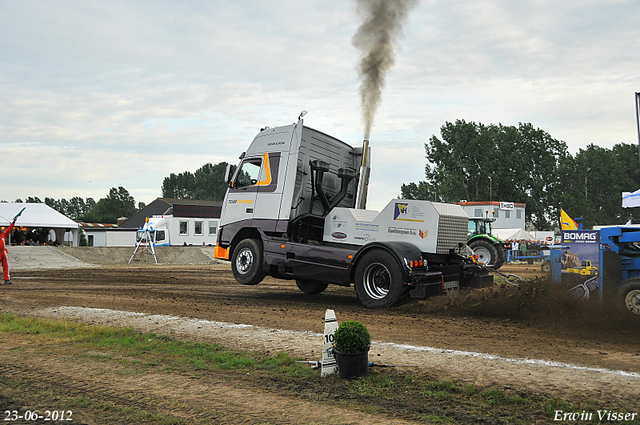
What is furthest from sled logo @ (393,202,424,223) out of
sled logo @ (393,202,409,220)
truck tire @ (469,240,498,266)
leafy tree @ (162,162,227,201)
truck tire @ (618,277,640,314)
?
leafy tree @ (162,162,227,201)

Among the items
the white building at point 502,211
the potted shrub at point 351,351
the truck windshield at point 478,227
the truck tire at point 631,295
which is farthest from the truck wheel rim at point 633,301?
the white building at point 502,211

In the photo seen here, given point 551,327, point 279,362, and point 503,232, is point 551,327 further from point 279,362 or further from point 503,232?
point 503,232

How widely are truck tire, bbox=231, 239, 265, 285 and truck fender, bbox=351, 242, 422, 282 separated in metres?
2.70

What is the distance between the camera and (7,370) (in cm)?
595

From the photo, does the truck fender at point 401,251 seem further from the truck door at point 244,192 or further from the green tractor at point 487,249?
the green tractor at point 487,249

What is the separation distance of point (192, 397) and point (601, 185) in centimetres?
8144

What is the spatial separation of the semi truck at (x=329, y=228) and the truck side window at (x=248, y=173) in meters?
0.02

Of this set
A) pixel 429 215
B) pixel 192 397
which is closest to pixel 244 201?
pixel 429 215

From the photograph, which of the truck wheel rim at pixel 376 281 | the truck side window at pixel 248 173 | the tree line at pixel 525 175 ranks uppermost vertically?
the tree line at pixel 525 175

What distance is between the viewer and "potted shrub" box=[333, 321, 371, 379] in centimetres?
545

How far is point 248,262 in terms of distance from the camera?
40.6ft

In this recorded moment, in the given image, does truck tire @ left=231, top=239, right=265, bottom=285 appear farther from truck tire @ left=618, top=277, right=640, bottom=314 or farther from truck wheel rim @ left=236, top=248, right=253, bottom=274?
truck tire @ left=618, top=277, right=640, bottom=314

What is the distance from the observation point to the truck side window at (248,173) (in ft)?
41.2

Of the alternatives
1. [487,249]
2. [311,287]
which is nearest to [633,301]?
[311,287]
